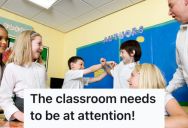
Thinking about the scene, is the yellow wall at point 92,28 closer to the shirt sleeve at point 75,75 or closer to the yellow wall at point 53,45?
the yellow wall at point 53,45

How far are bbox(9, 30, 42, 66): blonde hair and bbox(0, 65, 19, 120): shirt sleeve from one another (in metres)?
0.07

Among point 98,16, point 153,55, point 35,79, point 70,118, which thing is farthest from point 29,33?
point 98,16

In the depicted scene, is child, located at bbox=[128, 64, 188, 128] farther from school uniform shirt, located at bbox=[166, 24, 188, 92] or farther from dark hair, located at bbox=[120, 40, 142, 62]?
dark hair, located at bbox=[120, 40, 142, 62]

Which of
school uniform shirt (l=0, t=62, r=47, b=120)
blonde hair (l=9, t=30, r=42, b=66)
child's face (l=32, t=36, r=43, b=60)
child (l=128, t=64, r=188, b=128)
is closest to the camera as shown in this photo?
child (l=128, t=64, r=188, b=128)

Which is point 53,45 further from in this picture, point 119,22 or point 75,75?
point 75,75

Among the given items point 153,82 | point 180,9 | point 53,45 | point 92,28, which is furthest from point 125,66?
point 53,45

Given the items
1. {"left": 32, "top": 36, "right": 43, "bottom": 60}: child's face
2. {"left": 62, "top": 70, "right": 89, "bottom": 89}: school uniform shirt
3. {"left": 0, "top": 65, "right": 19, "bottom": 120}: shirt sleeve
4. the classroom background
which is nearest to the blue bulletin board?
the classroom background

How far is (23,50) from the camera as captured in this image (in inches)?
45.3

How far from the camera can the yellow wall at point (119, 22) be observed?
220 centimetres

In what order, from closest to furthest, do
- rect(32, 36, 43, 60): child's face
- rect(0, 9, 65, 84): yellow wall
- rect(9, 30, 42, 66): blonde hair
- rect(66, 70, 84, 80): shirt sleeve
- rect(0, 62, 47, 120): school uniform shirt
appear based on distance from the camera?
1. rect(0, 62, 47, 120): school uniform shirt
2. rect(9, 30, 42, 66): blonde hair
3. rect(32, 36, 43, 60): child's face
4. rect(66, 70, 84, 80): shirt sleeve
5. rect(0, 9, 65, 84): yellow wall

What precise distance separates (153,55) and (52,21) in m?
1.69

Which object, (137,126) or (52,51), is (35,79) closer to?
(137,126)

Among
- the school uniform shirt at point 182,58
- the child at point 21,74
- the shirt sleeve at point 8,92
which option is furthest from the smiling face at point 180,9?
the shirt sleeve at point 8,92

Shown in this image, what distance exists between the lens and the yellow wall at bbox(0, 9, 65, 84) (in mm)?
3035
